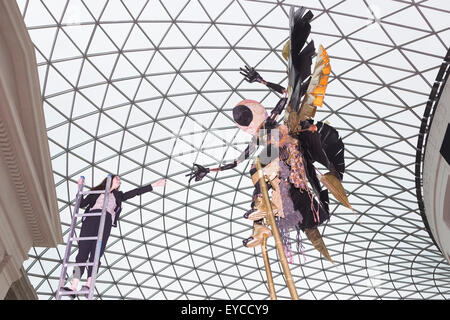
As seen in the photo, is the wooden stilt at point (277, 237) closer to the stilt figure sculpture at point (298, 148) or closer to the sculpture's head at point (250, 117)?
the stilt figure sculpture at point (298, 148)

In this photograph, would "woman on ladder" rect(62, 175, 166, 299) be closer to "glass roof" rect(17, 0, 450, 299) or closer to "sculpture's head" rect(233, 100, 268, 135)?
"sculpture's head" rect(233, 100, 268, 135)

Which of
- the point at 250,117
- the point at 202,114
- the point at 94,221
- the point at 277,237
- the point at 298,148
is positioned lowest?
the point at 277,237

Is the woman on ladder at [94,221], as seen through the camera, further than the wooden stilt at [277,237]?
Yes

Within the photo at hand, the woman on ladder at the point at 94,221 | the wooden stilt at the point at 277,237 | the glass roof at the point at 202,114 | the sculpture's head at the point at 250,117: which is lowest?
the wooden stilt at the point at 277,237

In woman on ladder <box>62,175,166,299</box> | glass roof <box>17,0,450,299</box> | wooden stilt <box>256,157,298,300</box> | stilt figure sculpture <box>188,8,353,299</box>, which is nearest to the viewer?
wooden stilt <box>256,157,298,300</box>

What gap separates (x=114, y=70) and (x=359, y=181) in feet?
57.2

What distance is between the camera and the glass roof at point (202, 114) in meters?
20.8

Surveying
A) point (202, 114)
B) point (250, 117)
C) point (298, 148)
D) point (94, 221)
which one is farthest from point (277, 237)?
point (202, 114)

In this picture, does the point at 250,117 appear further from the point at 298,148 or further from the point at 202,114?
the point at 202,114

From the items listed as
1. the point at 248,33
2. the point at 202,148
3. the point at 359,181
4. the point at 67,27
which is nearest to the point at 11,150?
the point at 67,27

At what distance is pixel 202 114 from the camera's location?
25.6 m

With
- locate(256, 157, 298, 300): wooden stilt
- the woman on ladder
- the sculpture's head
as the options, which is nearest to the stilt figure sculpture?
the sculpture's head

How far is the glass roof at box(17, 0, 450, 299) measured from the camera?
20.8 metres

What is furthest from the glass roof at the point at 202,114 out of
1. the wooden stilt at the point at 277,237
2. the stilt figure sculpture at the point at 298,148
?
the wooden stilt at the point at 277,237
